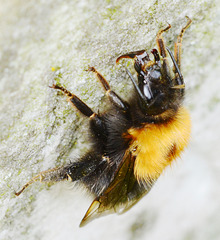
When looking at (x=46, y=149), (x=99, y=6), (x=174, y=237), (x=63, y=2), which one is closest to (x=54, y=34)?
(x=63, y=2)

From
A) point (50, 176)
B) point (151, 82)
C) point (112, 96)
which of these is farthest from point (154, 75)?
point (50, 176)

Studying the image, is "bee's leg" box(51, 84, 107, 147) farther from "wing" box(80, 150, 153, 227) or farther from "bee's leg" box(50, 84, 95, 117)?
"wing" box(80, 150, 153, 227)

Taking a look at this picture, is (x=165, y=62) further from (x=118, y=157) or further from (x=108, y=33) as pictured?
(x=118, y=157)

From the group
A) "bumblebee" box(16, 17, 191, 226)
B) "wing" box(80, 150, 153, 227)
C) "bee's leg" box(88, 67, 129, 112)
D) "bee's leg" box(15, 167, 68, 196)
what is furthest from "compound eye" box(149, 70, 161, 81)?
"bee's leg" box(15, 167, 68, 196)

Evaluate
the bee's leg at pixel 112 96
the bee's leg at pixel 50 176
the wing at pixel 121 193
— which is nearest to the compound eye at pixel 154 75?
the bee's leg at pixel 112 96

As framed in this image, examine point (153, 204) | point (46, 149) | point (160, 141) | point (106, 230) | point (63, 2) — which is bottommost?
point (153, 204)

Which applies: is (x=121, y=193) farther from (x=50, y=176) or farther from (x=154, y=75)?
(x=154, y=75)

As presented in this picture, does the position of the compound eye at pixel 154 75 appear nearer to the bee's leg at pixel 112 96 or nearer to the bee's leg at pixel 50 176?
the bee's leg at pixel 112 96
